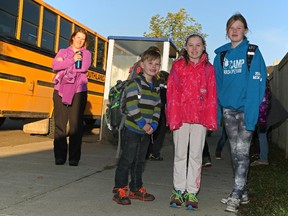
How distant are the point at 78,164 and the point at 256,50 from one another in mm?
3171

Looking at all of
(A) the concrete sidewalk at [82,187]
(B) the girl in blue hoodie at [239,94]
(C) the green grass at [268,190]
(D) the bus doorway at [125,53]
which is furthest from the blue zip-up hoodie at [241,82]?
(D) the bus doorway at [125,53]

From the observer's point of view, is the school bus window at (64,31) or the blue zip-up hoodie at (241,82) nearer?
the blue zip-up hoodie at (241,82)

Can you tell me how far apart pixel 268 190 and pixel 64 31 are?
6.56 meters

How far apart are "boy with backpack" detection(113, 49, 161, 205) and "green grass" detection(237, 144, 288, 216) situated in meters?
1.01

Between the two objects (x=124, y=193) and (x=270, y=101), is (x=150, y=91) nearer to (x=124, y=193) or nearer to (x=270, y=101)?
(x=124, y=193)

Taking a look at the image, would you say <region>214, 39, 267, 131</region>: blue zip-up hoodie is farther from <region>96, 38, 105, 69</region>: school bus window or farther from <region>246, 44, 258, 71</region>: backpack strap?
<region>96, 38, 105, 69</region>: school bus window

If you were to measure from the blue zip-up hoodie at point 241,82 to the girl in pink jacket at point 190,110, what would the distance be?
18cm

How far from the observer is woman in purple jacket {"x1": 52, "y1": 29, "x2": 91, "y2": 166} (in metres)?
5.58

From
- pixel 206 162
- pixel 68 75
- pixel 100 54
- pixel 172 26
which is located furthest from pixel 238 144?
pixel 172 26

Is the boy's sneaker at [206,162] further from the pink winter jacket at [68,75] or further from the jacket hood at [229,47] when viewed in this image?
the jacket hood at [229,47]

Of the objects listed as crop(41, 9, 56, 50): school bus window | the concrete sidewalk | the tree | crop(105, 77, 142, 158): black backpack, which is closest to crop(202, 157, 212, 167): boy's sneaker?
the concrete sidewalk

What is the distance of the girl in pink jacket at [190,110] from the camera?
146 inches

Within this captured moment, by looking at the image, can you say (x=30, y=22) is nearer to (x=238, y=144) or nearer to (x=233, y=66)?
(x=233, y=66)

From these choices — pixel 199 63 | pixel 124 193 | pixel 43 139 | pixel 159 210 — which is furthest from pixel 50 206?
pixel 43 139
